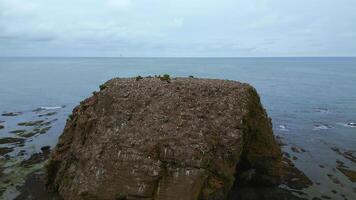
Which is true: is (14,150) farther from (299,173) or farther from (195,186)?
(299,173)

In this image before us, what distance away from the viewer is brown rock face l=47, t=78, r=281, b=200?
18.1m

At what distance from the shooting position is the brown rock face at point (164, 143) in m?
18.1

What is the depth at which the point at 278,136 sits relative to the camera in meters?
38.4

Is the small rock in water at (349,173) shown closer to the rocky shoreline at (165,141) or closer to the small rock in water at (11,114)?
the rocky shoreline at (165,141)

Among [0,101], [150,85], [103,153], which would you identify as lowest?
[0,101]

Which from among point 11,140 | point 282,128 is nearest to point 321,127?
point 282,128

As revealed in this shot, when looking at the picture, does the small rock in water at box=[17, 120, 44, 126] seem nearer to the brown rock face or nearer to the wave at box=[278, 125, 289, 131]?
the brown rock face

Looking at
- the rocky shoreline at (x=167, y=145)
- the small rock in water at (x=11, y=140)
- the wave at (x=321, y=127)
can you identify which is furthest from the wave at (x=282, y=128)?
the small rock in water at (x=11, y=140)

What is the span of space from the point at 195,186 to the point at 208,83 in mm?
7099

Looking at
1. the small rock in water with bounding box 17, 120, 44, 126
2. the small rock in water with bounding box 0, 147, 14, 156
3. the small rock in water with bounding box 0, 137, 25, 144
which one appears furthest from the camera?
the small rock in water with bounding box 17, 120, 44, 126

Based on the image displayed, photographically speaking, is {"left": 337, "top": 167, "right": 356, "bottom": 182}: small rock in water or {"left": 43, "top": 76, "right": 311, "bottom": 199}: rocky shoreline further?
{"left": 337, "top": 167, "right": 356, "bottom": 182}: small rock in water

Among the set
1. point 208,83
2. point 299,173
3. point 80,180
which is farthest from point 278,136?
point 80,180

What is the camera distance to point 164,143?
1880 cm

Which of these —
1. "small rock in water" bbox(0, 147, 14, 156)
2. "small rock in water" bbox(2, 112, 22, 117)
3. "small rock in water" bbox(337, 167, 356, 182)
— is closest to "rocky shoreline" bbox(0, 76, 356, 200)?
"small rock in water" bbox(337, 167, 356, 182)
